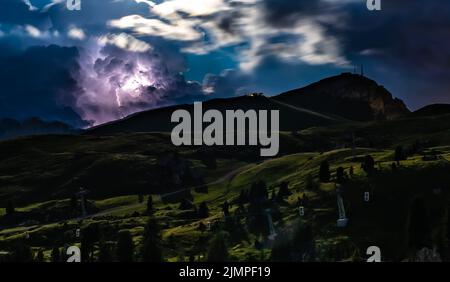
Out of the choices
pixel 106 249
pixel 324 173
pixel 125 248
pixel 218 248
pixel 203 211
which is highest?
pixel 324 173

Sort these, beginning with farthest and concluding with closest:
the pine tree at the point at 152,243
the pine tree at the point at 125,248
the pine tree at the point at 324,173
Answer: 1. the pine tree at the point at 324,173
2. the pine tree at the point at 125,248
3. the pine tree at the point at 152,243

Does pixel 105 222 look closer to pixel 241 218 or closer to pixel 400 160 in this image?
pixel 241 218

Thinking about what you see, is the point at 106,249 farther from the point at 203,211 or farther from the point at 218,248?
the point at 203,211

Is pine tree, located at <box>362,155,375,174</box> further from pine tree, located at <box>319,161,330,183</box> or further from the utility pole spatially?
the utility pole

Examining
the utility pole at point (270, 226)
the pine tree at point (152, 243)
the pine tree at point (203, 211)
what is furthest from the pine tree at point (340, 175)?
the pine tree at point (152, 243)

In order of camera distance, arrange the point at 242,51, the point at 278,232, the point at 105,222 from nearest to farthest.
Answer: the point at 242,51
the point at 278,232
the point at 105,222

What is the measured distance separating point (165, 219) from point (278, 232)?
4930 cm

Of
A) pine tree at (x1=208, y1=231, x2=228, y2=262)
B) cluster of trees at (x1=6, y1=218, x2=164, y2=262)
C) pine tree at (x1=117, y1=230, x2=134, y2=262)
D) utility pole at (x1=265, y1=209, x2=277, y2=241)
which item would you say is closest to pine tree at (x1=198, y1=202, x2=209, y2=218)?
cluster of trees at (x1=6, y1=218, x2=164, y2=262)

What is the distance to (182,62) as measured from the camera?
140125 millimetres

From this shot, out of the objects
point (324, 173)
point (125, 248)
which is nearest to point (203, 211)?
point (324, 173)

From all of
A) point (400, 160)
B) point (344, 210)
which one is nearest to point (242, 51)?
point (344, 210)

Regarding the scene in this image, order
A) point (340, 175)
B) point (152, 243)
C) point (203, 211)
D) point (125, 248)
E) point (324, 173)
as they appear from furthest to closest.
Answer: point (324, 173)
point (203, 211)
point (340, 175)
point (152, 243)
point (125, 248)

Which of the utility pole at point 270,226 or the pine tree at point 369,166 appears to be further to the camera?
the pine tree at point 369,166

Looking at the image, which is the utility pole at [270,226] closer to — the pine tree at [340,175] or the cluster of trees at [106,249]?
the cluster of trees at [106,249]
